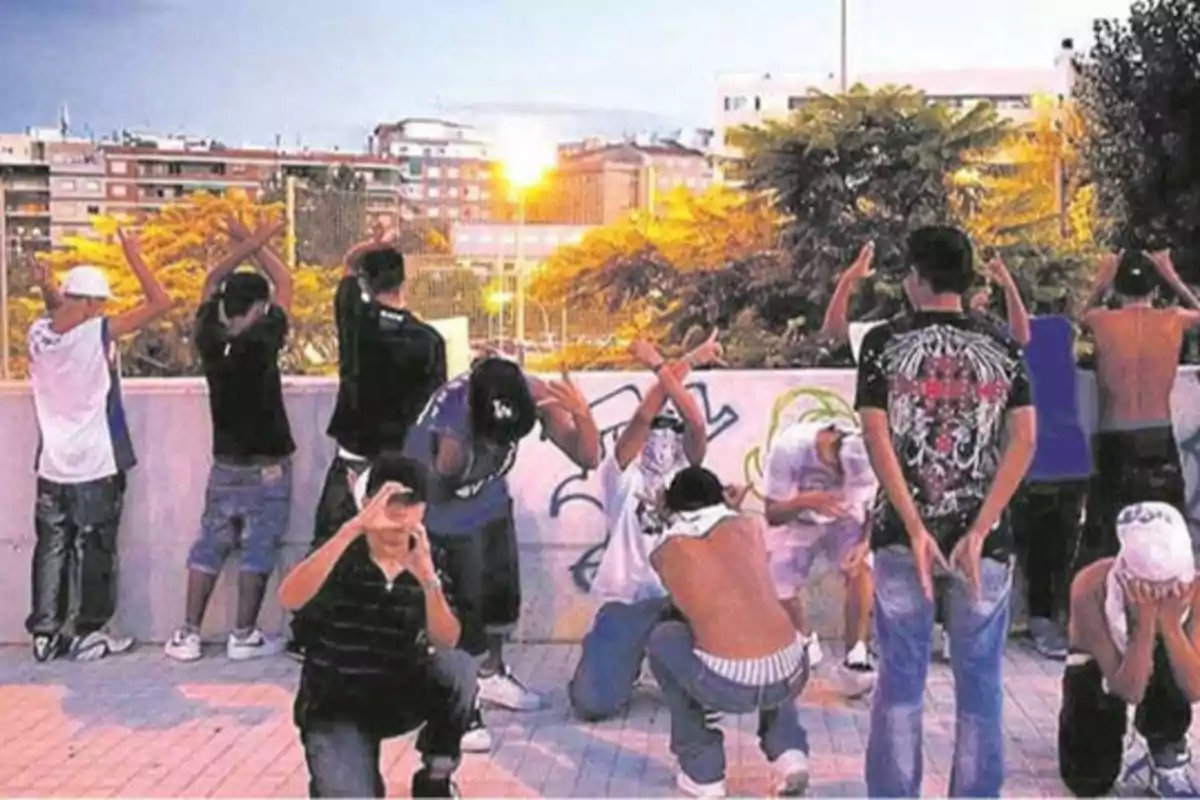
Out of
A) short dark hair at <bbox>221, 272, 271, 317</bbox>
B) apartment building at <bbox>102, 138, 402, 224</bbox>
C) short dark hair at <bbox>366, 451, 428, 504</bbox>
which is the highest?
apartment building at <bbox>102, 138, 402, 224</bbox>

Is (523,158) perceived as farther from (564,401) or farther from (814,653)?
(564,401)

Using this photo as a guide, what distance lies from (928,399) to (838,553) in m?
1.80

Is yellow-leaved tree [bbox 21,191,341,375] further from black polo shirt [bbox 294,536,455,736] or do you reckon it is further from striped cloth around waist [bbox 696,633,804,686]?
black polo shirt [bbox 294,536,455,736]

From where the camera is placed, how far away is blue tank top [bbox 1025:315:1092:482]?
267 inches

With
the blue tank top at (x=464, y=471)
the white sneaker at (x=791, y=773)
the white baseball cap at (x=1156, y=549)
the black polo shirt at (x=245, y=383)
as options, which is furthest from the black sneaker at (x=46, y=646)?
the white baseball cap at (x=1156, y=549)

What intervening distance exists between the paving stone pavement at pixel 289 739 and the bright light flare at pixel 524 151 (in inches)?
392

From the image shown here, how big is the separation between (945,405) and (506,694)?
97.7 inches

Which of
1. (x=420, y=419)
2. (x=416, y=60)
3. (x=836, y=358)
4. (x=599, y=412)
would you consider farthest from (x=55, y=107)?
(x=420, y=419)

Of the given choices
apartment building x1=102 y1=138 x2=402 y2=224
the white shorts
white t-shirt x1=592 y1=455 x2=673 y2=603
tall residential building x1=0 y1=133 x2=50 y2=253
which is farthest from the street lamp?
the white shorts

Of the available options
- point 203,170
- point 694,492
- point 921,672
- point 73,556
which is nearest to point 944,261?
point 694,492

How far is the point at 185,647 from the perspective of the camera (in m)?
6.96

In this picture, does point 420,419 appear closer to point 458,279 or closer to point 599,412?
point 599,412

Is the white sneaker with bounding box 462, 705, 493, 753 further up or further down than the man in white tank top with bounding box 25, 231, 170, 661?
further down

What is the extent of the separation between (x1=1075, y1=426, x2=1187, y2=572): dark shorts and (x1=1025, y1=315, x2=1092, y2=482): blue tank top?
231 millimetres
